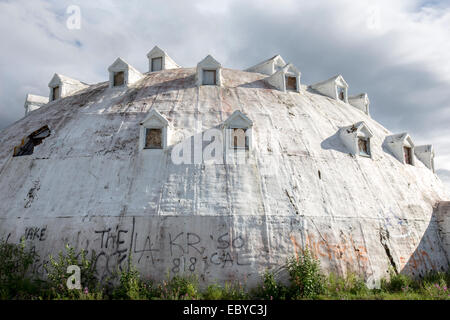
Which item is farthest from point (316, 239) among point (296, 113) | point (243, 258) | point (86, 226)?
point (86, 226)

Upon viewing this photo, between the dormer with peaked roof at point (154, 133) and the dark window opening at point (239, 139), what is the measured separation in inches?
126

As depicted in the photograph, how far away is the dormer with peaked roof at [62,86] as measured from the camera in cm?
2019

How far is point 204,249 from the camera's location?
38.2 ft

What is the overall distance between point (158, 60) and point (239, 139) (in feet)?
36.4

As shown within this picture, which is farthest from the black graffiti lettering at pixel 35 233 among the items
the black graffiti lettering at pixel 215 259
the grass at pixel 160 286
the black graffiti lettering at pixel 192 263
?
the black graffiti lettering at pixel 215 259

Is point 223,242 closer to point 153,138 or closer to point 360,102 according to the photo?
point 153,138

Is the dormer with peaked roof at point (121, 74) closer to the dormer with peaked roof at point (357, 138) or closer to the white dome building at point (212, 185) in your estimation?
the white dome building at point (212, 185)

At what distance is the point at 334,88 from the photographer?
69.4ft

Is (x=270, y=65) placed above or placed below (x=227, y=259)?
above

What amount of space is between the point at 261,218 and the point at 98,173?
25.1ft

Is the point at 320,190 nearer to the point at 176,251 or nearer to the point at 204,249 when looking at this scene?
the point at 204,249

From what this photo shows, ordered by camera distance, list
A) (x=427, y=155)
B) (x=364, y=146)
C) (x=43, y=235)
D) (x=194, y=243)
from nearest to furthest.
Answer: (x=194, y=243), (x=43, y=235), (x=364, y=146), (x=427, y=155)

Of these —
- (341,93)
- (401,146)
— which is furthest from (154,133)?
(401,146)
